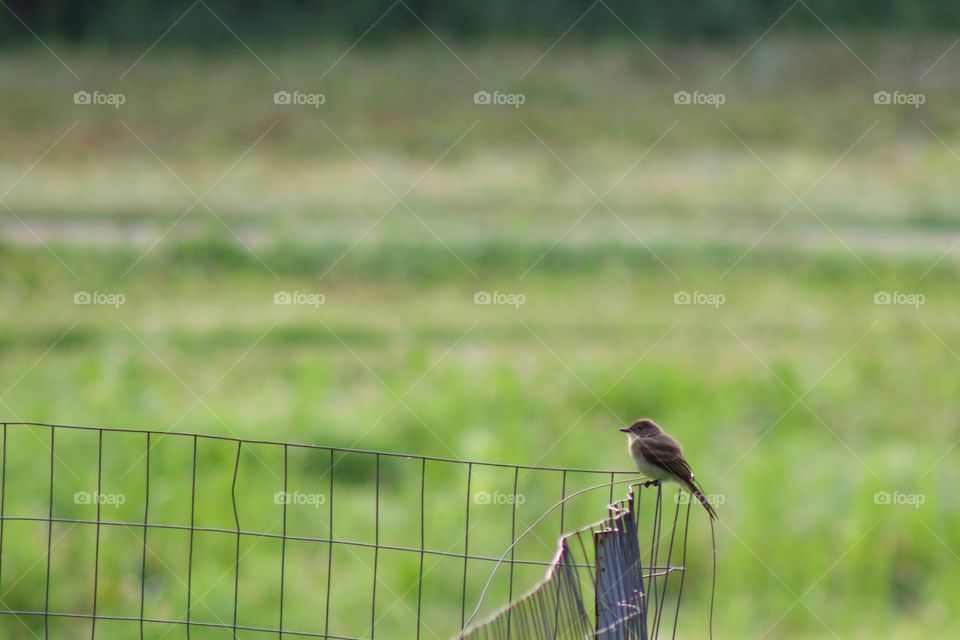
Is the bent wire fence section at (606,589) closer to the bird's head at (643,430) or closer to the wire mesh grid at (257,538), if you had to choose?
the bird's head at (643,430)

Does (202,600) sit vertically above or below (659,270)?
below

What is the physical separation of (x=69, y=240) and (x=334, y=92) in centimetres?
852

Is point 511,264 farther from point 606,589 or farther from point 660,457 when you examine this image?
point 606,589

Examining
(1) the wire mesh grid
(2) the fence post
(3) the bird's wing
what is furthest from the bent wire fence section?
(1) the wire mesh grid

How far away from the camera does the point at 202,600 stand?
26.3 feet

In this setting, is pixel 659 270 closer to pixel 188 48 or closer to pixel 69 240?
pixel 69 240

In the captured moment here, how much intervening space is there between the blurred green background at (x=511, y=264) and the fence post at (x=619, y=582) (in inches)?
181

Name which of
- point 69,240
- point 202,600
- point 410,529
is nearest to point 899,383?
point 410,529

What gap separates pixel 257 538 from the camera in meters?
9.12

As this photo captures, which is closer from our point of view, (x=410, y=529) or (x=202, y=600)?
(x=202, y=600)

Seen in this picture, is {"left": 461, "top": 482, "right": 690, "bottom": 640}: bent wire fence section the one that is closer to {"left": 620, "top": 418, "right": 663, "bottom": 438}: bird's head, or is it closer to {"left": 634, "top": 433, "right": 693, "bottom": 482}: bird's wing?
{"left": 634, "top": 433, "right": 693, "bottom": 482}: bird's wing

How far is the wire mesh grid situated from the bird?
195 centimetres

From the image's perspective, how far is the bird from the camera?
18.9ft

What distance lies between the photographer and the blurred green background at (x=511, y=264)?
381 inches
